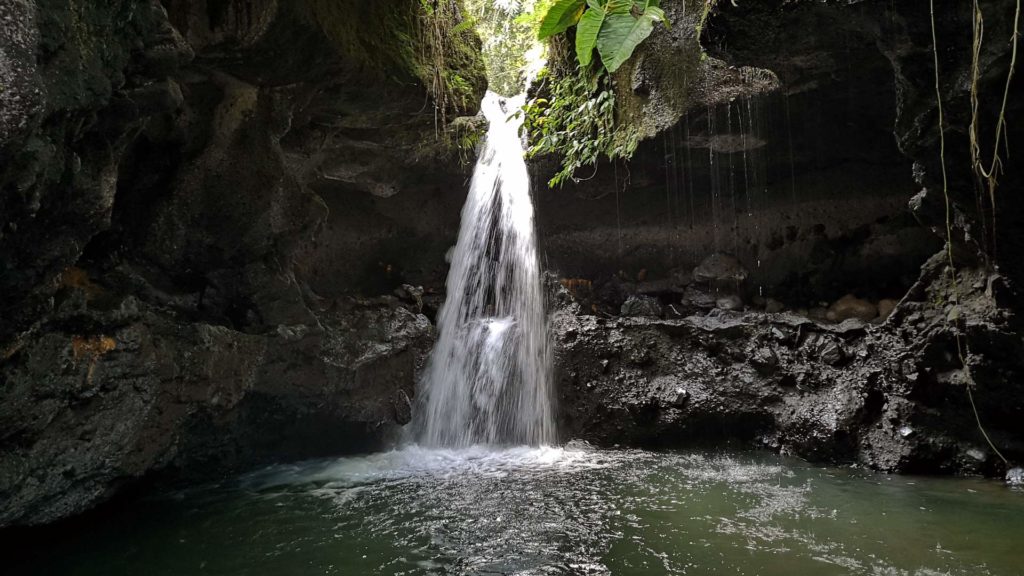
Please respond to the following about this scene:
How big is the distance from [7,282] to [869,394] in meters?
5.31

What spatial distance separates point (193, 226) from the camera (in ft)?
14.5

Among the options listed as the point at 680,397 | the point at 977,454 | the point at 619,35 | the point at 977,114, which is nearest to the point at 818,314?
the point at 680,397

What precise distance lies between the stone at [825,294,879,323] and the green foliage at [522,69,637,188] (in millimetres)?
2467

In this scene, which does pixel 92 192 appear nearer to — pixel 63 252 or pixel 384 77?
pixel 63 252

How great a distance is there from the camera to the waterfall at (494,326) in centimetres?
600

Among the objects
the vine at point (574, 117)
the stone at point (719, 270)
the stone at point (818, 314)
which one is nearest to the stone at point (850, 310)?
the stone at point (818, 314)

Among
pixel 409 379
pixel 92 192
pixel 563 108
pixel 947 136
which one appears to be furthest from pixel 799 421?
pixel 92 192

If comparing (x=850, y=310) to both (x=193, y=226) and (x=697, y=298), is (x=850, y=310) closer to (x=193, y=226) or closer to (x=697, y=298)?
(x=697, y=298)

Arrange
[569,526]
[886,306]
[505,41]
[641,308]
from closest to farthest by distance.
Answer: [569,526] < [886,306] < [641,308] < [505,41]

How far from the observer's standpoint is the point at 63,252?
281 centimetres

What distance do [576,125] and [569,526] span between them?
14.8ft

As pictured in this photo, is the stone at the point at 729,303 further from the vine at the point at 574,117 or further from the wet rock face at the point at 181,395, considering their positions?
the wet rock face at the point at 181,395

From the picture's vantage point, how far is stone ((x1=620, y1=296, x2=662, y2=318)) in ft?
21.3

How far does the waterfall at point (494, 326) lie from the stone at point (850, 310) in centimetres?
273
